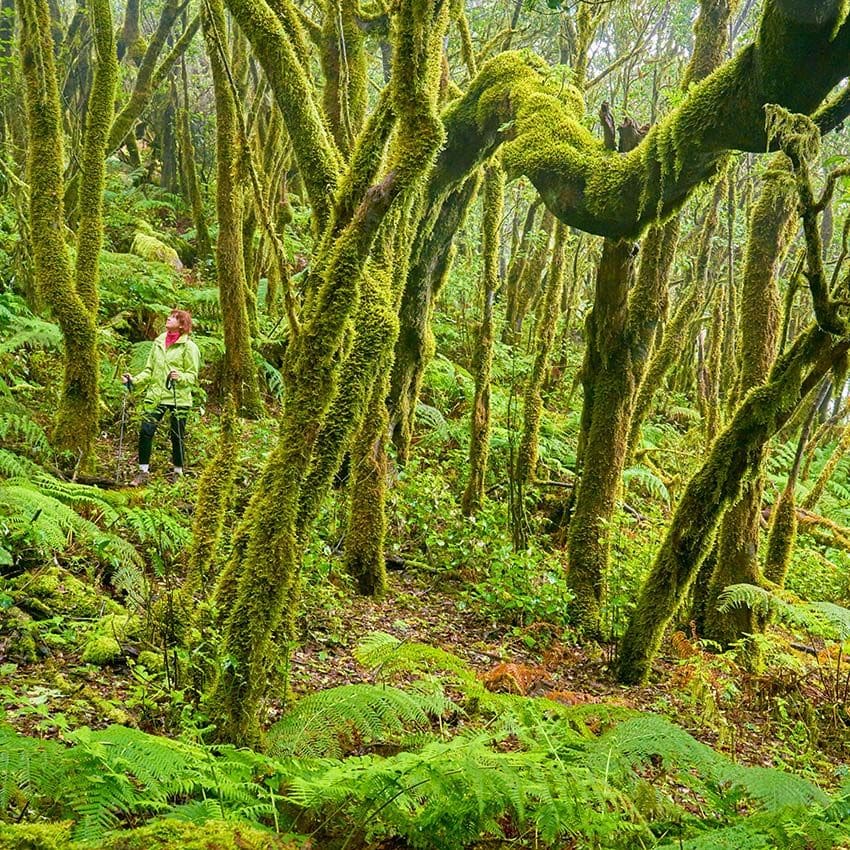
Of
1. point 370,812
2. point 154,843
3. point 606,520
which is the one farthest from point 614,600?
point 154,843

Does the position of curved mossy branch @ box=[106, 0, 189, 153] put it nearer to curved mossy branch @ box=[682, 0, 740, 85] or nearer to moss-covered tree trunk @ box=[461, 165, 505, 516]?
moss-covered tree trunk @ box=[461, 165, 505, 516]

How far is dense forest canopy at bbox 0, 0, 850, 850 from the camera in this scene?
2619mm

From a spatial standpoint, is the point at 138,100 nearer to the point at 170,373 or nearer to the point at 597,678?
the point at 170,373

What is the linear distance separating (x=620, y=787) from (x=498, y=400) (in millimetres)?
9838

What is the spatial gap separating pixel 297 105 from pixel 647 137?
302 cm

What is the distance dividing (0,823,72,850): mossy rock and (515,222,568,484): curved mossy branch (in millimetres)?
7073

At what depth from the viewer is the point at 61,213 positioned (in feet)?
23.1

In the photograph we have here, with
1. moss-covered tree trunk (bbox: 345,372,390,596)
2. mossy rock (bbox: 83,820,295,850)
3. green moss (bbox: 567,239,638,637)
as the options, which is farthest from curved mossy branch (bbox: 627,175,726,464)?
mossy rock (bbox: 83,820,295,850)

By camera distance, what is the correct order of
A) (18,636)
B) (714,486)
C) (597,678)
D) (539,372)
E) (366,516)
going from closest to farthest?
1. (18,636)
2. (714,486)
3. (597,678)
4. (366,516)
5. (539,372)

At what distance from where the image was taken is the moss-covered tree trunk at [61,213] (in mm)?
6730

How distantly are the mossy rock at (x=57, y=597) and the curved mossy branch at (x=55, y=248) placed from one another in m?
2.50

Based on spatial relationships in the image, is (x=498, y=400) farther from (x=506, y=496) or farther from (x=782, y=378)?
(x=782, y=378)

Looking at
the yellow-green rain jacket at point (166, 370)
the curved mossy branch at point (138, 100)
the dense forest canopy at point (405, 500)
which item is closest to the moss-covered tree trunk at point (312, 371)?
the dense forest canopy at point (405, 500)

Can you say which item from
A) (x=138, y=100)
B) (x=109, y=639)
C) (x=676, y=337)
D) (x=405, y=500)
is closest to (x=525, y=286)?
(x=676, y=337)
